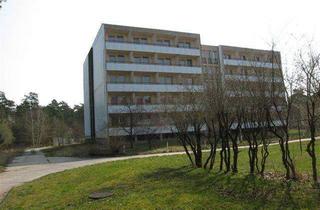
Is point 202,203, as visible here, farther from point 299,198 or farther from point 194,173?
point 194,173

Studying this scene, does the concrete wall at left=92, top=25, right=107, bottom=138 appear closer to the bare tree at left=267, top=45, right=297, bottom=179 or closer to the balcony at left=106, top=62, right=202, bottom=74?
the balcony at left=106, top=62, right=202, bottom=74

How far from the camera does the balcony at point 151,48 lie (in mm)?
45906

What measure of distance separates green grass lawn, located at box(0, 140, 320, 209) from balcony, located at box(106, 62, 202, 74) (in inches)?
1278

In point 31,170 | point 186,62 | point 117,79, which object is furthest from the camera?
point 186,62

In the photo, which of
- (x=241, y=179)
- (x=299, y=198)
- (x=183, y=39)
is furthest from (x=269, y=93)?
(x=183, y=39)

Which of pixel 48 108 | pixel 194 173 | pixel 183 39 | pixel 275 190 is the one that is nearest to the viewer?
pixel 275 190

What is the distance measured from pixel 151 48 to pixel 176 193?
40887 millimetres

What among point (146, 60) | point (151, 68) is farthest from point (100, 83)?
point (151, 68)

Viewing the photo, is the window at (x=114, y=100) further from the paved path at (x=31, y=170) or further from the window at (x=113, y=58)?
the paved path at (x=31, y=170)

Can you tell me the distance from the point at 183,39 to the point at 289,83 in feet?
147

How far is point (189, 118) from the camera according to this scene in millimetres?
15703

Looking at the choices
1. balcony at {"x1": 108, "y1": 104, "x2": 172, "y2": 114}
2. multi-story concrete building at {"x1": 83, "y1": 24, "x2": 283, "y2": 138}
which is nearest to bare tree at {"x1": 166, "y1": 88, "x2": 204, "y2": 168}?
multi-story concrete building at {"x1": 83, "y1": 24, "x2": 283, "y2": 138}

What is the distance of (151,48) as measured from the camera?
48438 mm

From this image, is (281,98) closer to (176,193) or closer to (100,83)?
(176,193)
